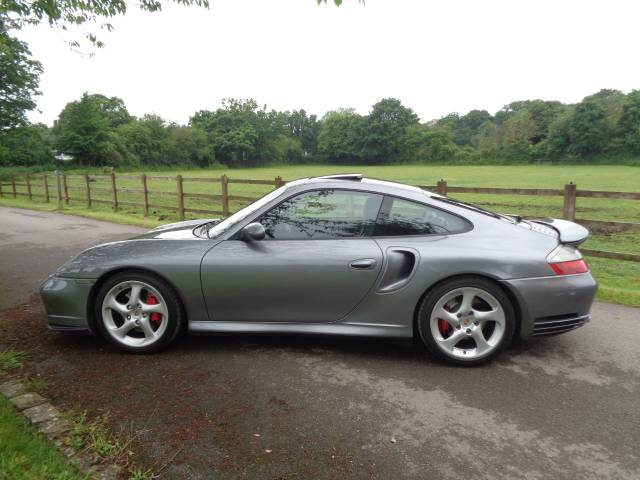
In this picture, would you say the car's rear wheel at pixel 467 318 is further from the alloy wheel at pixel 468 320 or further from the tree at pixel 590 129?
the tree at pixel 590 129

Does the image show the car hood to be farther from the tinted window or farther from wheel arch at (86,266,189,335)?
the tinted window

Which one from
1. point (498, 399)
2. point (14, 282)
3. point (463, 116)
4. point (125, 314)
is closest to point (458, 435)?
point (498, 399)

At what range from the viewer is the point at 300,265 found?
11.0 ft

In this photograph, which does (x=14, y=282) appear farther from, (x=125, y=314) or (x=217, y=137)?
(x=217, y=137)

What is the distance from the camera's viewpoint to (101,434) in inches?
96.4

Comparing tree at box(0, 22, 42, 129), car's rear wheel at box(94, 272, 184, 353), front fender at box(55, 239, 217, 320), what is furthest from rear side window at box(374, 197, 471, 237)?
tree at box(0, 22, 42, 129)

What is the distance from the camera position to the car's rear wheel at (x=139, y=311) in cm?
347

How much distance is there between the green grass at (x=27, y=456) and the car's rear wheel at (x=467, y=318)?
230 centimetres

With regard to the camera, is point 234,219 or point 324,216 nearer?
point 324,216

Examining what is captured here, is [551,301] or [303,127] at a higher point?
[303,127]

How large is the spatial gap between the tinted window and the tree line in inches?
1550

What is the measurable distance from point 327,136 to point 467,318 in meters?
101

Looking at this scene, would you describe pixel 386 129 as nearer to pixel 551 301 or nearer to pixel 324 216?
pixel 324 216

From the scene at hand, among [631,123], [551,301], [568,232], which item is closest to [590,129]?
[631,123]
